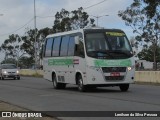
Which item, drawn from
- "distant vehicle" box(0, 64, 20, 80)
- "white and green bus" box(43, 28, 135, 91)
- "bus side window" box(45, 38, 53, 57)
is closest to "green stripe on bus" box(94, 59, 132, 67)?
"white and green bus" box(43, 28, 135, 91)

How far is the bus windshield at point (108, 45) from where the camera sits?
21844 millimetres

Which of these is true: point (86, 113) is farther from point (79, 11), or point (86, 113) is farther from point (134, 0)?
point (79, 11)

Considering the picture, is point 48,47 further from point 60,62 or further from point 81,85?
point 81,85

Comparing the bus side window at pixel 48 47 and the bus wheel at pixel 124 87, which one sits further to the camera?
the bus side window at pixel 48 47

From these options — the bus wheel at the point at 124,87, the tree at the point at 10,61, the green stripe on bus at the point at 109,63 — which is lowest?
the bus wheel at the point at 124,87

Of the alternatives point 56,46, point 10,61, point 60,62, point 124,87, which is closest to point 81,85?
point 124,87

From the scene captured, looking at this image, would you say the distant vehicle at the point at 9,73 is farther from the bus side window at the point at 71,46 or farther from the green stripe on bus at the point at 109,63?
the green stripe on bus at the point at 109,63

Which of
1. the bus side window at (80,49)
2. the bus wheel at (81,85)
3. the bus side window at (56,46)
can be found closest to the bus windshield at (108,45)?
the bus side window at (80,49)

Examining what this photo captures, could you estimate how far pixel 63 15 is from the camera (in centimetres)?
8544

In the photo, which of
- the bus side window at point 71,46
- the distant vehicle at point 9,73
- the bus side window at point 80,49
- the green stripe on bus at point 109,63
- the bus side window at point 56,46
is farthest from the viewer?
the distant vehicle at point 9,73

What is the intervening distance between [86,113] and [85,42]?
9.16m

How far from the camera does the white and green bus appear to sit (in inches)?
851

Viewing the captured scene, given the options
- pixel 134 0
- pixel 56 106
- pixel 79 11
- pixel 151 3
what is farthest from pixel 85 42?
pixel 79 11

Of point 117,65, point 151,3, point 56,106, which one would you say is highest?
point 151,3
